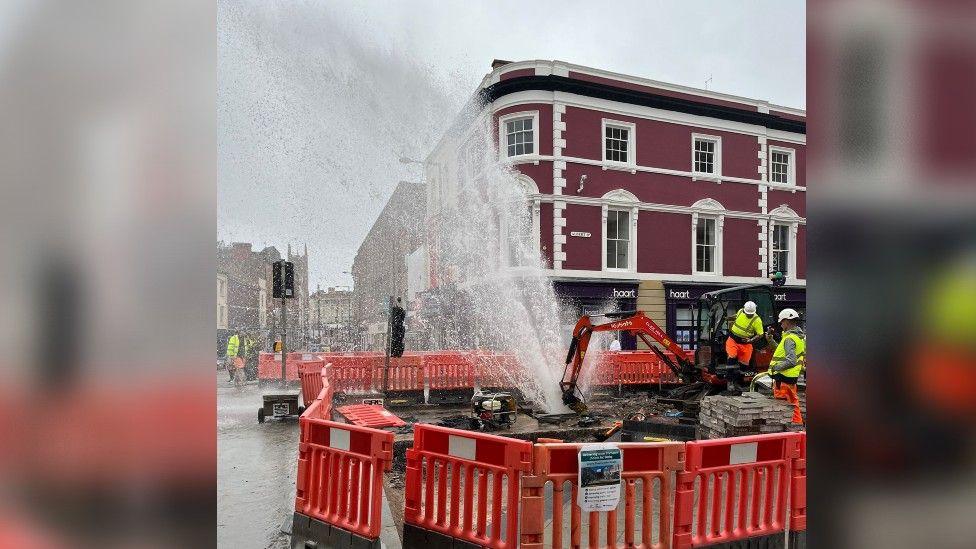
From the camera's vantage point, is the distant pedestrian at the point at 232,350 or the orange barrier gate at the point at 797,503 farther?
the distant pedestrian at the point at 232,350

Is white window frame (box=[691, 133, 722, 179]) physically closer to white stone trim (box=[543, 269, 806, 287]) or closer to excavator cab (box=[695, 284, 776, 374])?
white stone trim (box=[543, 269, 806, 287])

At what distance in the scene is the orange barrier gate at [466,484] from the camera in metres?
3.92

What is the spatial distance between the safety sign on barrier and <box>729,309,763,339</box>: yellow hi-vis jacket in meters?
7.51

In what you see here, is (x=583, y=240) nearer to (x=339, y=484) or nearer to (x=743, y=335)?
(x=743, y=335)

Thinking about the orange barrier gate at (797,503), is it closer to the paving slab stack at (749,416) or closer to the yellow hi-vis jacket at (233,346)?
the paving slab stack at (749,416)

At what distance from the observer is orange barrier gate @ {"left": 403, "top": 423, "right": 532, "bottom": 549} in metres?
3.92

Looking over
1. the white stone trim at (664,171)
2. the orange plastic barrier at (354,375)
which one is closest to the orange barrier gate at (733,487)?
the orange plastic barrier at (354,375)

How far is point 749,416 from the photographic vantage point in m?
6.76

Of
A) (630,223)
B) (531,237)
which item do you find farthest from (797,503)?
(630,223)

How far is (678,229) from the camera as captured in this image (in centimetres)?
2041

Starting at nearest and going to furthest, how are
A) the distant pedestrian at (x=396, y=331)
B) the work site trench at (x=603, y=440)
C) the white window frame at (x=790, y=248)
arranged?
the work site trench at (x=603, y=440)
the distant pedestrian at (x=396, y=331)
the white window frame at (x=790, y=248)

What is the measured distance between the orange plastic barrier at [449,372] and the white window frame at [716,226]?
1200cm

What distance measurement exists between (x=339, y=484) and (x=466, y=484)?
116cm
